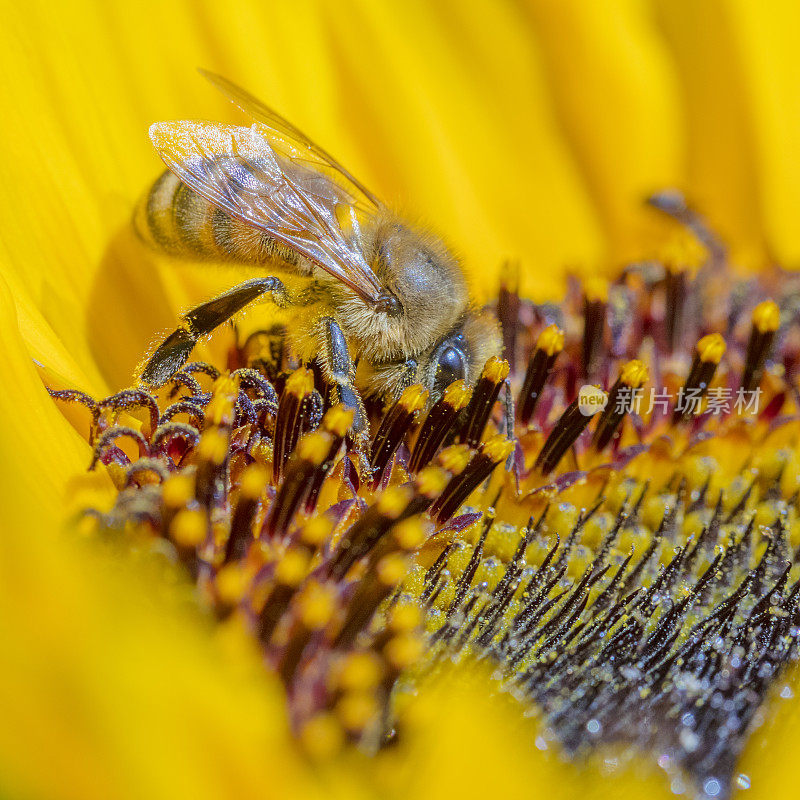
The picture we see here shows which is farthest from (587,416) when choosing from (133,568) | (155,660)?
(155,660)

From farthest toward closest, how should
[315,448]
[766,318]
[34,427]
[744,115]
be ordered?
[744,115] < [766,318] < [315,448] < [34,427]

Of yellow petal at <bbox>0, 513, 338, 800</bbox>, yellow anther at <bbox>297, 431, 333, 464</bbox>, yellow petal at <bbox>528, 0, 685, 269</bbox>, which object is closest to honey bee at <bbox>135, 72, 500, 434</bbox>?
yellow anther at <bbox>297, 431, 333, 464</bbox>

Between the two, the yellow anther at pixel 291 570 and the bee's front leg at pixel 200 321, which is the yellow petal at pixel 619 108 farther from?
the yellow anther at pixel 291 570

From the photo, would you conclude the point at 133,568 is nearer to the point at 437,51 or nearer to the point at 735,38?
the point at 437,51

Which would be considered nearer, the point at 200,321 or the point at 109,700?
the point at 109,700

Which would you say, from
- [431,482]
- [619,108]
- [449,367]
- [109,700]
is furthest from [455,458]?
[619,108]

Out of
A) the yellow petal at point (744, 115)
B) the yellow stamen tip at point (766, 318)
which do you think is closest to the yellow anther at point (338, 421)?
the yellow stamen tip at point (766, 318)

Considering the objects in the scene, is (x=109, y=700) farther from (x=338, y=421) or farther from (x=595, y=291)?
(x=595, y=291)
